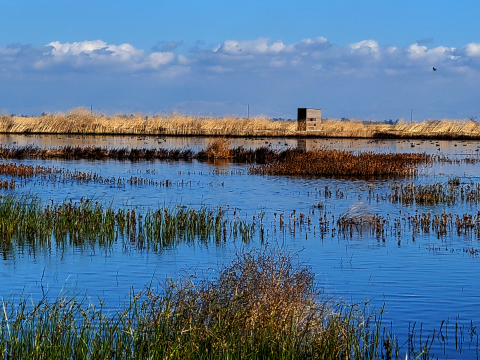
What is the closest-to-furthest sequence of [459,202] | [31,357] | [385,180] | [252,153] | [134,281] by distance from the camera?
[31,357], [134,281], [459,202], [385,180], [252,153]

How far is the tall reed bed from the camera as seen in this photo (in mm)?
12023

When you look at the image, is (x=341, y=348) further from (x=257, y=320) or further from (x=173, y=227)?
(x=173, y=227)

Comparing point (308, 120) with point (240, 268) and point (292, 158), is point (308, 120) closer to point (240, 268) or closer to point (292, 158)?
point (292, 158)

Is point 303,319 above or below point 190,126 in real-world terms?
below

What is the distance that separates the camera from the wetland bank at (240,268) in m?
5.90

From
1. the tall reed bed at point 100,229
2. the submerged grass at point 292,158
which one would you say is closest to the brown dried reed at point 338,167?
the submerged grass at point 292,158

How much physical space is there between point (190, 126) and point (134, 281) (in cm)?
5522

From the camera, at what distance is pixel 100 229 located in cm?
1280

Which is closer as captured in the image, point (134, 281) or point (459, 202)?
point (134, 281)

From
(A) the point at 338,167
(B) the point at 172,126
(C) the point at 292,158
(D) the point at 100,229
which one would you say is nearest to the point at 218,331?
(D) the point at 100,229

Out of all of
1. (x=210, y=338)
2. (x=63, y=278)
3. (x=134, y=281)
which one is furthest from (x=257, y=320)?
(x=63, y=278)

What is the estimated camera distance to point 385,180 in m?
25.1

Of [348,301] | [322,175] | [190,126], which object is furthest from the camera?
[190,126]

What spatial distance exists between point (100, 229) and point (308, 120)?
55111 mm
